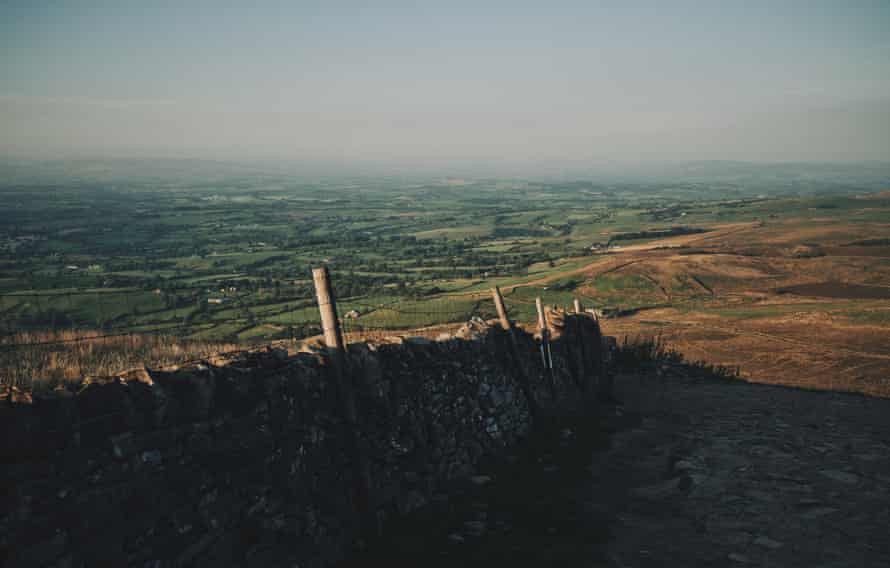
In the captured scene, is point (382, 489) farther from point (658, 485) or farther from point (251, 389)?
point (658, 485)

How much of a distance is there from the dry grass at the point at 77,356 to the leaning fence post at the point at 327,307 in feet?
5.94

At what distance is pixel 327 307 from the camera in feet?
24.6

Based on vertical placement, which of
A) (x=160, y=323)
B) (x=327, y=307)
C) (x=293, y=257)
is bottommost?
(x=293, y=257)

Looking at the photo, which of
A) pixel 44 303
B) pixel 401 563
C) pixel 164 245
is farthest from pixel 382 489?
pixel 164 245

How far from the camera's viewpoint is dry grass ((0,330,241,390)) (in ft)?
22.1

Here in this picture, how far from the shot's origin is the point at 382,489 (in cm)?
780

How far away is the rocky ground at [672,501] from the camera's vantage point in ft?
23.3

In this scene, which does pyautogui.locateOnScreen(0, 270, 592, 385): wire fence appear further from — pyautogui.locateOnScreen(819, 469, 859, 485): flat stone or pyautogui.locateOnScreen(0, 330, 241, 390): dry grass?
pyautogui.locateOnScreen(819, 469, 859, 485): flat stone

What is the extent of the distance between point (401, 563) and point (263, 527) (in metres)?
1.71

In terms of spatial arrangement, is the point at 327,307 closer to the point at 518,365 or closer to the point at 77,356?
the point at 77,356

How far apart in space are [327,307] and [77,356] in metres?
3.96

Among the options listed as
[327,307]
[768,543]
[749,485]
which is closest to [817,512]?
[749,485]

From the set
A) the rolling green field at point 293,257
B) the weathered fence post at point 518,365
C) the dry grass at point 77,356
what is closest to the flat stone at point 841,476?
the weathered fence post at point 518,365

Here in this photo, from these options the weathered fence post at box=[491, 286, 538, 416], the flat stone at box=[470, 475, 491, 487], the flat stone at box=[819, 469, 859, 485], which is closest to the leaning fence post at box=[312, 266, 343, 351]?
the flat stone at box=[470, 475, 491, 487]
